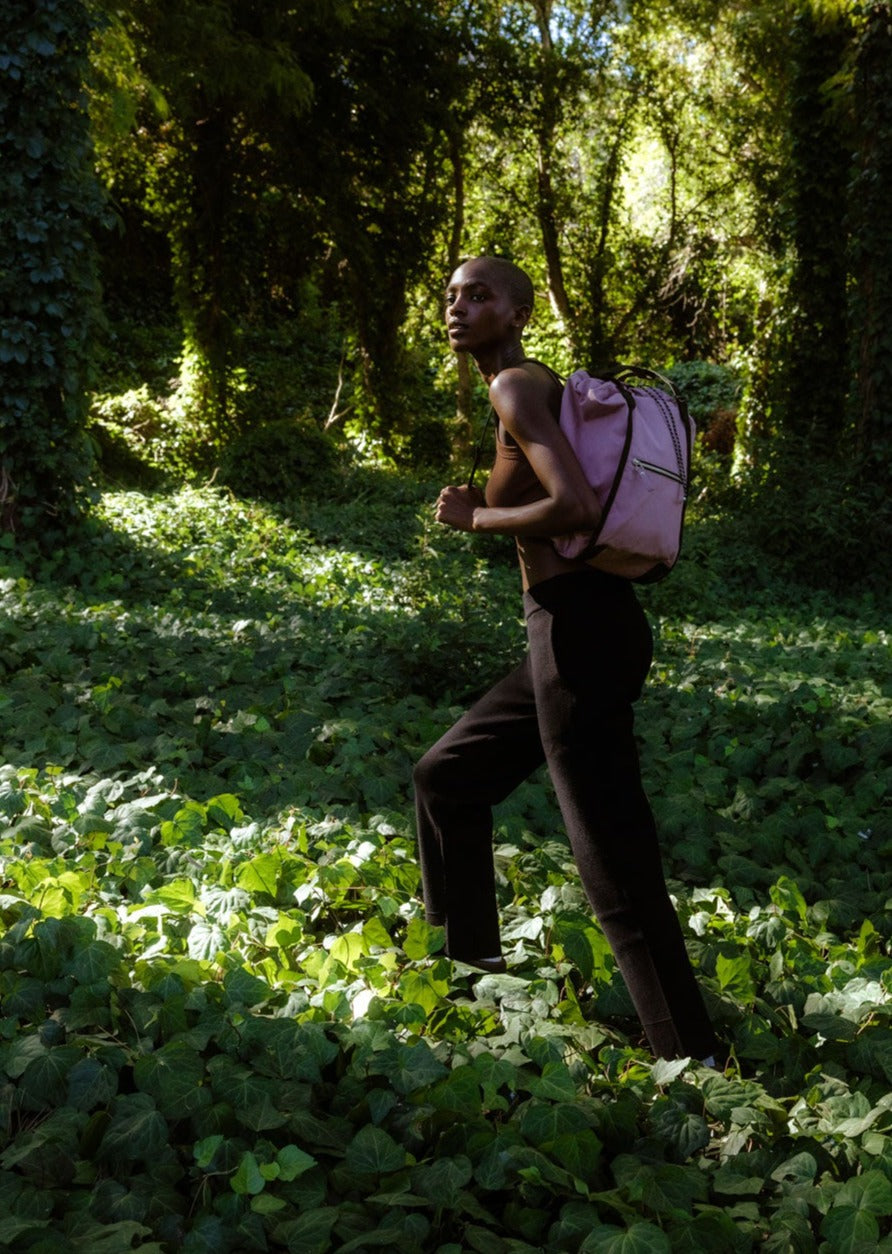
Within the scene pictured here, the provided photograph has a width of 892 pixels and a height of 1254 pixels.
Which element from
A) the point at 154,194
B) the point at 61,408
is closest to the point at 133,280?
the point at 154,194

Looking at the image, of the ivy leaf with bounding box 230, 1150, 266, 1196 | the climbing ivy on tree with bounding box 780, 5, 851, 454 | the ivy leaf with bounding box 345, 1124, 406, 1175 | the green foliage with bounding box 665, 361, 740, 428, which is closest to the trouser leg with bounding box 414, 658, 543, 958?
the ivy leaf with bounding box 345, 1124, 406, 1175

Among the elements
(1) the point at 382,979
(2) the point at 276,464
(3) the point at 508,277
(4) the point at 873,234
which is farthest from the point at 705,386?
(1) the point at 382,979

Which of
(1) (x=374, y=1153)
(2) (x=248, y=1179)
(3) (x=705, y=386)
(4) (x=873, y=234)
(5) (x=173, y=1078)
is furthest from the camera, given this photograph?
(3) (x=705, y=386)

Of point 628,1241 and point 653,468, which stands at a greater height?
point 653,468

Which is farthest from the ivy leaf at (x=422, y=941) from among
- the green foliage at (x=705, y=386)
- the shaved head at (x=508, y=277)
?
the green foliage at (x=705, y=386)

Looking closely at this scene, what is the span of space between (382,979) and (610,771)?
3.03 ft

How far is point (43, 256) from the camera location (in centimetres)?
797

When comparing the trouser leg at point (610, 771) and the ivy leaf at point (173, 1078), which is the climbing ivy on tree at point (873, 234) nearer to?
the trouser leg at point (610, 771)

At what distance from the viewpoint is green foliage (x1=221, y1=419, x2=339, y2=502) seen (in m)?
13.5

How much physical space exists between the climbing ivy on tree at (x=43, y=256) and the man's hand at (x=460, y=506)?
6.19 metres

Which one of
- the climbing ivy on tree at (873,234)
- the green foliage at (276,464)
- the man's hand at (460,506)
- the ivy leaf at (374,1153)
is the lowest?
the ivy leaf at (374,1153)

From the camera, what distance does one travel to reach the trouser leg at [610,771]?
101 inches

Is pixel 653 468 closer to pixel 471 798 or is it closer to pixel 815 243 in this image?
pixel 471 798

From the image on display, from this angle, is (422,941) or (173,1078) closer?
(173,1078)
